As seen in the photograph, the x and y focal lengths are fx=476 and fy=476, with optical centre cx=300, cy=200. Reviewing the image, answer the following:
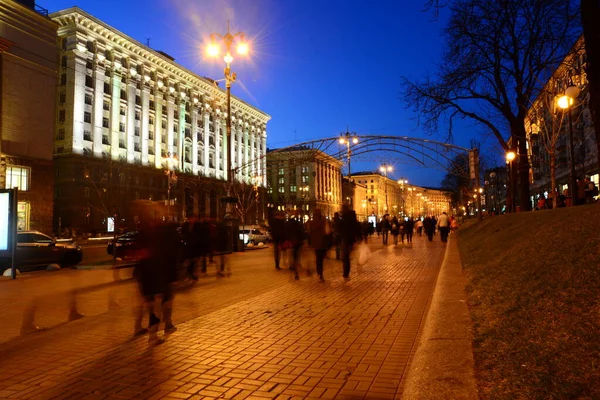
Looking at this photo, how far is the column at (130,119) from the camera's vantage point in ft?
209

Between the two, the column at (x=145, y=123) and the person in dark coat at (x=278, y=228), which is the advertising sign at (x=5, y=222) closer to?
the person in dark coat at (x=278, y=228)

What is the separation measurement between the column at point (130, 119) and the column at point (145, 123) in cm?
188

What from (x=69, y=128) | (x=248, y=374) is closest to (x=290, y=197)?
(x=69, y=128)

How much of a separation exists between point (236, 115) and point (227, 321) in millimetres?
86872

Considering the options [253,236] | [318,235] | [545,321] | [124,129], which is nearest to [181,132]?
[124,129]

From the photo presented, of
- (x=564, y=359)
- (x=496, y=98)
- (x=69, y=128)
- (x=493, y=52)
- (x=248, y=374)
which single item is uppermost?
(x=69, y=128)

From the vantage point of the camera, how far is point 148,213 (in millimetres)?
6449

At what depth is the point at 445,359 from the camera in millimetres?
4395

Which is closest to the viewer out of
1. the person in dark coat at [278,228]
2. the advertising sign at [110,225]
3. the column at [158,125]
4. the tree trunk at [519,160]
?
the person in dark coat at [278,228]

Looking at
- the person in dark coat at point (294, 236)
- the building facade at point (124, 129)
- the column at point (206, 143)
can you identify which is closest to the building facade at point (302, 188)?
the column at point (206, 143)

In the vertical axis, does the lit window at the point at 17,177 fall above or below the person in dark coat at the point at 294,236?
above

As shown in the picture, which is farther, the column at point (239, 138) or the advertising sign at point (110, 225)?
the column at point (239, 138)

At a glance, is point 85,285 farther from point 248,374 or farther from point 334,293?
point 248,374

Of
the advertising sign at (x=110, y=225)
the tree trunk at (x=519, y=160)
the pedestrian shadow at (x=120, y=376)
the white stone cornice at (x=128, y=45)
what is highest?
the white stone cornice at (x=128, y=45)
